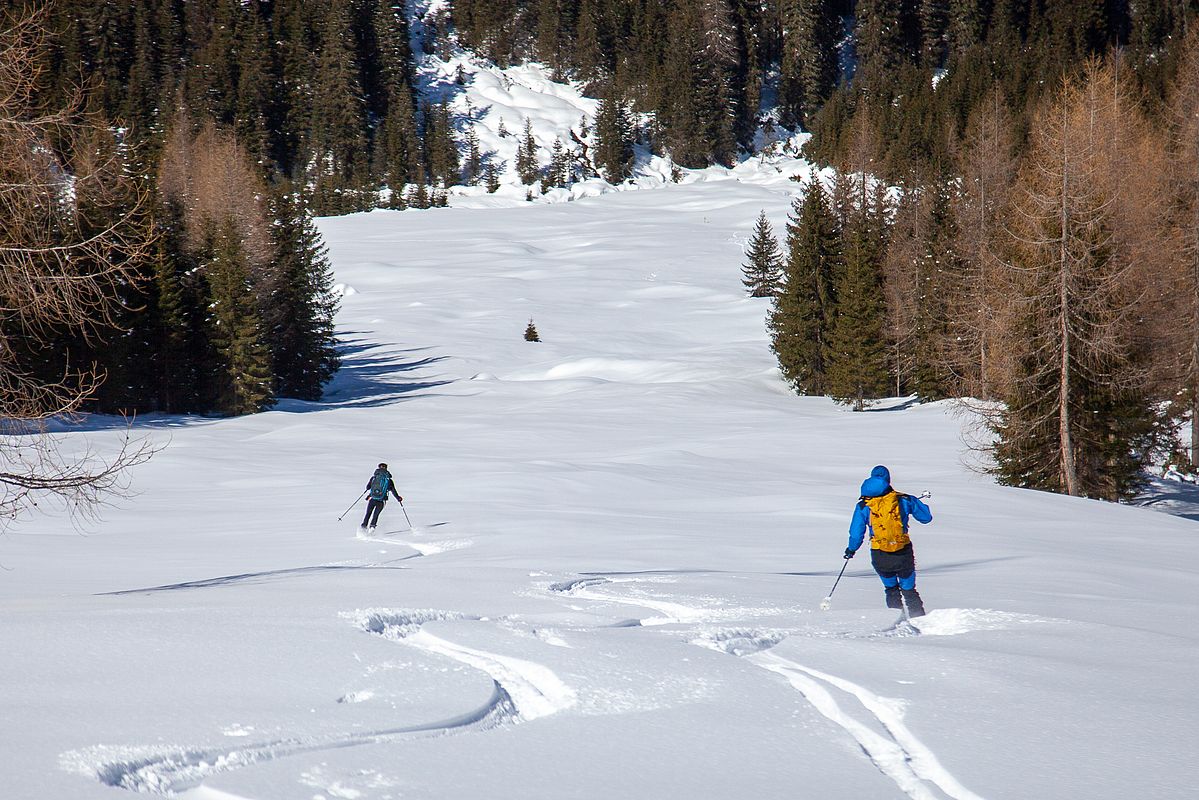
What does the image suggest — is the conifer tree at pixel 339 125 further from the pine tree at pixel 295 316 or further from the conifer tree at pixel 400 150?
the pine tree at pixel 295 316

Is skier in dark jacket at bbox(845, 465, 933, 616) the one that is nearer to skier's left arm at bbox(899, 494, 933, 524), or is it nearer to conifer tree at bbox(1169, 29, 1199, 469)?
skier's left arm at bbox(899, 494, 933, 524)

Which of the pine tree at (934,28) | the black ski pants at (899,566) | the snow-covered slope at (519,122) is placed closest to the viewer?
the black ski pants at (899,566)

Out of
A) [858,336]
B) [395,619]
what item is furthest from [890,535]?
[858,336]

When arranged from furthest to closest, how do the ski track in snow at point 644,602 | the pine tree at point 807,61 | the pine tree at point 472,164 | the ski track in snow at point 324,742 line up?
1. the pine tree at point 807,61
2. the pine tree at point 472,164
3. the ski track in snow at point 644,602
4. the ski track in snow at point 324,742

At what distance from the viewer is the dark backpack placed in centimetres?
1526

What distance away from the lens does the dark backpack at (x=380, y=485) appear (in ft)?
50.1

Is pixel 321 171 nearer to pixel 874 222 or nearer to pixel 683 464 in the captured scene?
pixel 874 222

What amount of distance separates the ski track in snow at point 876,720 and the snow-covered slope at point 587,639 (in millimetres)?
23

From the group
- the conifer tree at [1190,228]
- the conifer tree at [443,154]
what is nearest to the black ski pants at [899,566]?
the conifer tree at [1190,228]

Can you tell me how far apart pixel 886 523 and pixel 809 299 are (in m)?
34.9

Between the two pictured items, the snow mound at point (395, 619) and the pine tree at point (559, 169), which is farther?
the pine tree at point (559, 169)

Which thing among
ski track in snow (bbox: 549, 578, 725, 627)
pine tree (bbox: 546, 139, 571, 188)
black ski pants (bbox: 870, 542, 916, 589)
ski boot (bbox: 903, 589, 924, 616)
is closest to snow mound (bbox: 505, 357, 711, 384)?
ski track in snow (bbox: 549, 578, 725, 627)

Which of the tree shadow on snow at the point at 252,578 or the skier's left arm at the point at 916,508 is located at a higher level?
the skier's left arm at the point at 916,508

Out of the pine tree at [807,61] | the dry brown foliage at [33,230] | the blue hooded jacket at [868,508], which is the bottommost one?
the blue hooded jacket at [868,508]
